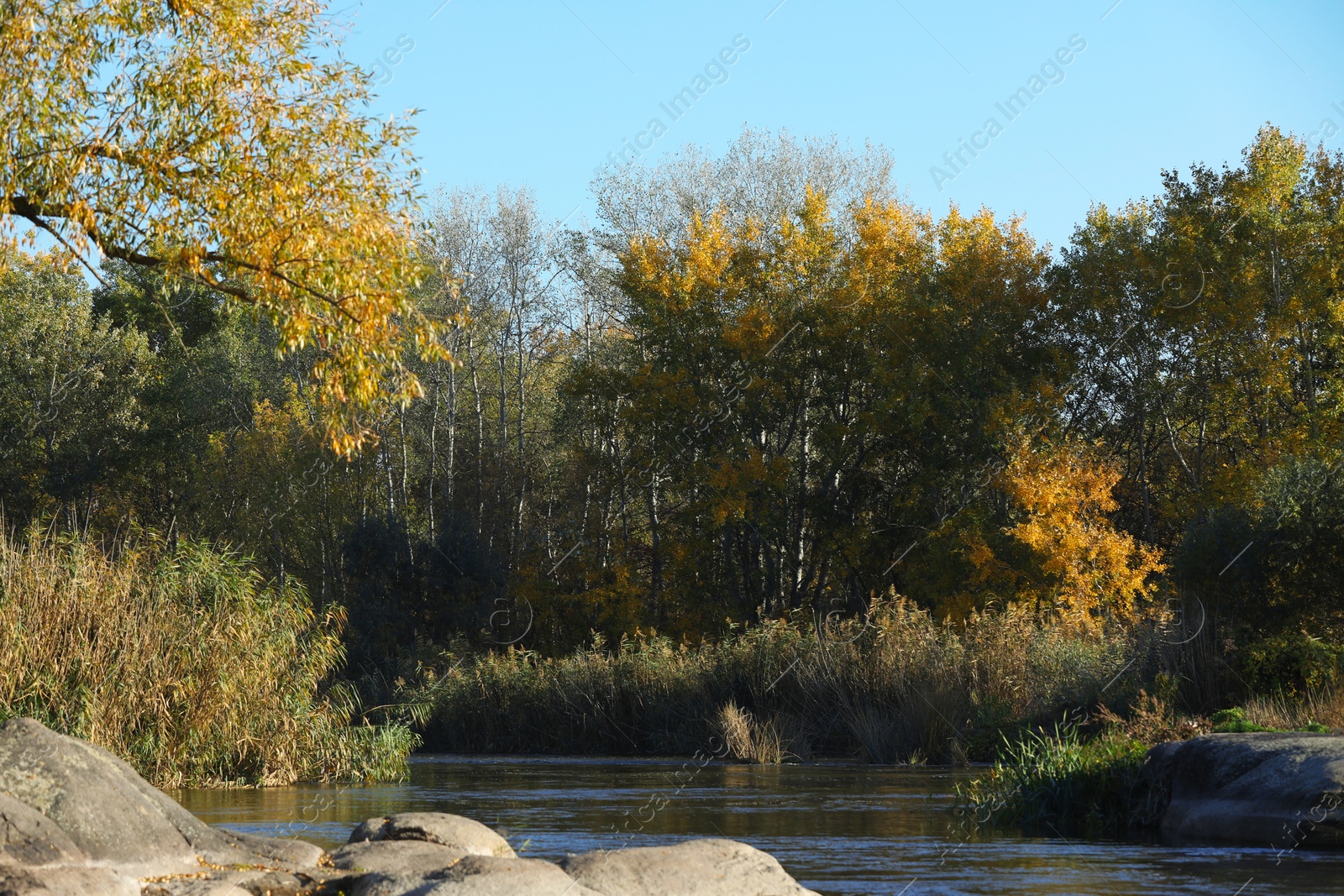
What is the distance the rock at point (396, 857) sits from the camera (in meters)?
8.57

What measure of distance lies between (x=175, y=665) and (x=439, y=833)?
27.9 feet

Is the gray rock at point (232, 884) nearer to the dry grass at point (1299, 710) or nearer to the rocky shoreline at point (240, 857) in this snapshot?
the rocky shoreline at point (240, 857)

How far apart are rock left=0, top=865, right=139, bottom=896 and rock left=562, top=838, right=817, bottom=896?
2353 millimetres

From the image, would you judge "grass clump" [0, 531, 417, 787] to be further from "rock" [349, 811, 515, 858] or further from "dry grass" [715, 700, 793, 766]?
"rock" [349, 811, 515, 858]

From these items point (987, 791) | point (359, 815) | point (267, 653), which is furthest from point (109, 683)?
point (987, 791)

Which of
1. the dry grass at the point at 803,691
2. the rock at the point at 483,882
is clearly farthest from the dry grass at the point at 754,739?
the rock at the point at 483,882

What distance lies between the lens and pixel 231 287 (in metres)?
14.3

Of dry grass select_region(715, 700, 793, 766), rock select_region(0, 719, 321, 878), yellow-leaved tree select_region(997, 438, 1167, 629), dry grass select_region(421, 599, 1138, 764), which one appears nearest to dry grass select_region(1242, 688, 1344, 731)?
dry grass select_region(421, 599, 1138, 764)

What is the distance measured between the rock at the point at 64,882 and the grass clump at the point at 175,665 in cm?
834

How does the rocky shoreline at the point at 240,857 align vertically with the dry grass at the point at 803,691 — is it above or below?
below

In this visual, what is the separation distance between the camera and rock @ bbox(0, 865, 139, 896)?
7.19m

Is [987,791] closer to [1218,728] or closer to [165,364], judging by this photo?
[1218,728]

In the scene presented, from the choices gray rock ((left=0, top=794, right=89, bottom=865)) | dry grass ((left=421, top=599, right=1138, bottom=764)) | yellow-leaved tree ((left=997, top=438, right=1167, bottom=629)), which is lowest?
gray rock ((left=0, top=794, right=89, bottom=865))

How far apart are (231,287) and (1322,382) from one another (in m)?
31.6
